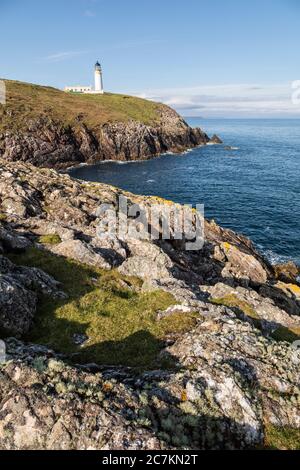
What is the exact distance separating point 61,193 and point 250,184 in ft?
265

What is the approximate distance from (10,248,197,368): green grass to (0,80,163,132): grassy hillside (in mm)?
118340

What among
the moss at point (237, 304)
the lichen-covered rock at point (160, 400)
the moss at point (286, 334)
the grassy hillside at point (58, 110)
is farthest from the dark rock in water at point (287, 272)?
the grassy hillside at point (58, 110)

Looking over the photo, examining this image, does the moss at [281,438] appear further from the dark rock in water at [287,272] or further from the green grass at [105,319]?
the dark rock in water at [287,272]

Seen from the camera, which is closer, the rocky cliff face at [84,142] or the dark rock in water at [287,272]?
the dark rock in water at [287,272]

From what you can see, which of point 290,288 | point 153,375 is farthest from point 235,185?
point 153,375

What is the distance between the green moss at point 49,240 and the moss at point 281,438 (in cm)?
2100

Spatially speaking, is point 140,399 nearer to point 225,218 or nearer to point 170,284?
point 170,284

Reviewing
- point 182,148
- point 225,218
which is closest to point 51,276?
point 225,218

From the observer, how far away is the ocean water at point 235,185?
72.0 metres

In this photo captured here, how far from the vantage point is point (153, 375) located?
14.2 metres

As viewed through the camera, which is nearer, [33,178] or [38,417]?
[38,417]

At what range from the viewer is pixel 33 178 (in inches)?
1722

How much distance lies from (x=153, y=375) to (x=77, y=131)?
13871cm

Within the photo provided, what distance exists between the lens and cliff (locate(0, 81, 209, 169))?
125500mm
